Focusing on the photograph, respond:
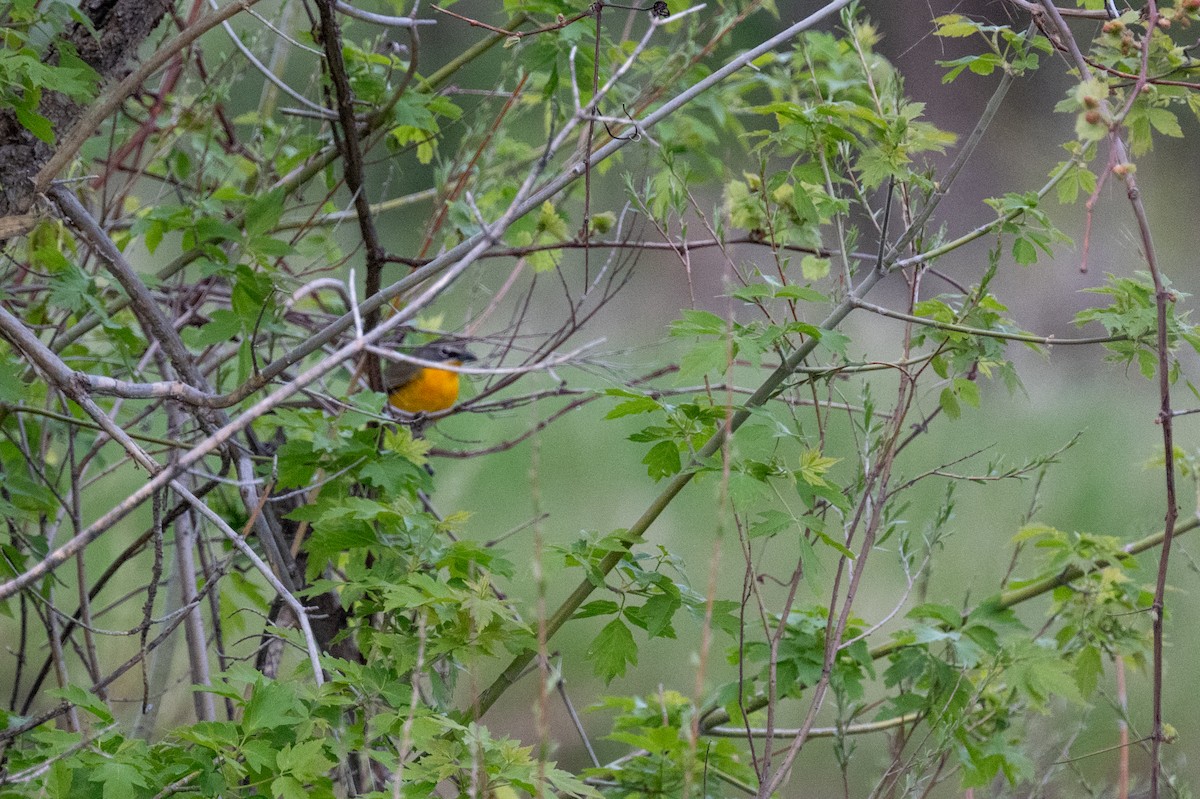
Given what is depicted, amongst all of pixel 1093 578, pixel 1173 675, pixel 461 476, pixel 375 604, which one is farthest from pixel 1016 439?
pixel 375 604

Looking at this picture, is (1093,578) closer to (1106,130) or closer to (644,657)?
(1106,130)

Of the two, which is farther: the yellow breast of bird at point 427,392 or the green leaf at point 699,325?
the yellow breast of bird at point 427,392

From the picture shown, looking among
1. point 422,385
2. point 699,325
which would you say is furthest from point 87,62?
point 422,385

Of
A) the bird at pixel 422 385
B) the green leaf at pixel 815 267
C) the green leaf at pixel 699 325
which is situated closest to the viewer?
the green leaf at pixel 699 325

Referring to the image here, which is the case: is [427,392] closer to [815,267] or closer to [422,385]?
[422,385]

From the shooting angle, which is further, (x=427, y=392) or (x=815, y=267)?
A: (x=427, y=392)

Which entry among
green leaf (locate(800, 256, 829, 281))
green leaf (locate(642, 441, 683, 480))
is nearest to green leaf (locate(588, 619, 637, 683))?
green leaf (locate(642, 441, 683, 480))

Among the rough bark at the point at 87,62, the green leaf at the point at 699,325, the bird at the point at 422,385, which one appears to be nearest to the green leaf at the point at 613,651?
the green leaf at the point at 699,325

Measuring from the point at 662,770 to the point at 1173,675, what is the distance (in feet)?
6.15

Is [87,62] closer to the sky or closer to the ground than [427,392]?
closer to the sky

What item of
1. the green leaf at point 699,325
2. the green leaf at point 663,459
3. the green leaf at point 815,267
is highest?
the green leaf at point 815,267

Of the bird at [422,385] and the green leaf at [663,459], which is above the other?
the green leaf at [663,459]

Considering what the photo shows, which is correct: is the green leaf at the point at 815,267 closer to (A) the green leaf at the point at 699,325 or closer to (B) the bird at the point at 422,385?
(A) the green leaf at the point at 699,325

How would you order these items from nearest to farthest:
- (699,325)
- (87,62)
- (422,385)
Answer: (699,325)
(87,62)
(422,385)
